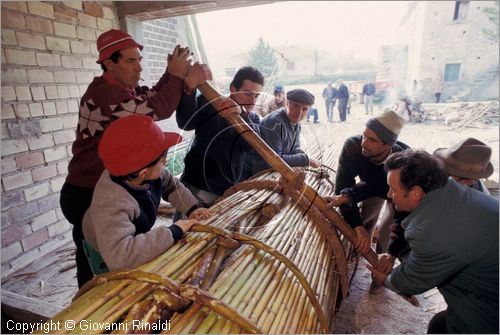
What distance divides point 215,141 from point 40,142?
7.17 feet

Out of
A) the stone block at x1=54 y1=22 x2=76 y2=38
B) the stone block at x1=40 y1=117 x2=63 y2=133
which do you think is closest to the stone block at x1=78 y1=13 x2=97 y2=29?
the stone block at x1=54 y1=22 x2=76 y2=38

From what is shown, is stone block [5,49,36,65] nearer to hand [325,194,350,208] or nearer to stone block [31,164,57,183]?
stone block [31,164,57,183]

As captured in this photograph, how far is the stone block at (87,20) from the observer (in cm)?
358

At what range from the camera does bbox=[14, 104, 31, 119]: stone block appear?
2918 mm

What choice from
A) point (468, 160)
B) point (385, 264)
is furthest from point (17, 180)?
point (468, 160)

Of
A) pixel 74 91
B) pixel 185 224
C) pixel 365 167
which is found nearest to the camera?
pixel 185 224

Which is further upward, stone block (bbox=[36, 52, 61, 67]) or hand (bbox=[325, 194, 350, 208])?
stone block (bbox=[36, 52, 61, 67])

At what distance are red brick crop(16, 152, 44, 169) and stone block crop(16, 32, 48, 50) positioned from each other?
1.10m

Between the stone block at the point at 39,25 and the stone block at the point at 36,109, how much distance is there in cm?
77

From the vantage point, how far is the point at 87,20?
365 centimetres

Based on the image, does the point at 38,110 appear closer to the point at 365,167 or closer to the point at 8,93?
the point at 8,93

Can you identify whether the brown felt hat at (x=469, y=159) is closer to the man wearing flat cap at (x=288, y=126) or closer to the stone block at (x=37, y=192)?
the man wearing flat cap at (x=288, y=126)

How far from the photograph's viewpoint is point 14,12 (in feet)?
9.51

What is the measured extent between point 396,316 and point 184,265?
79.2 inches
